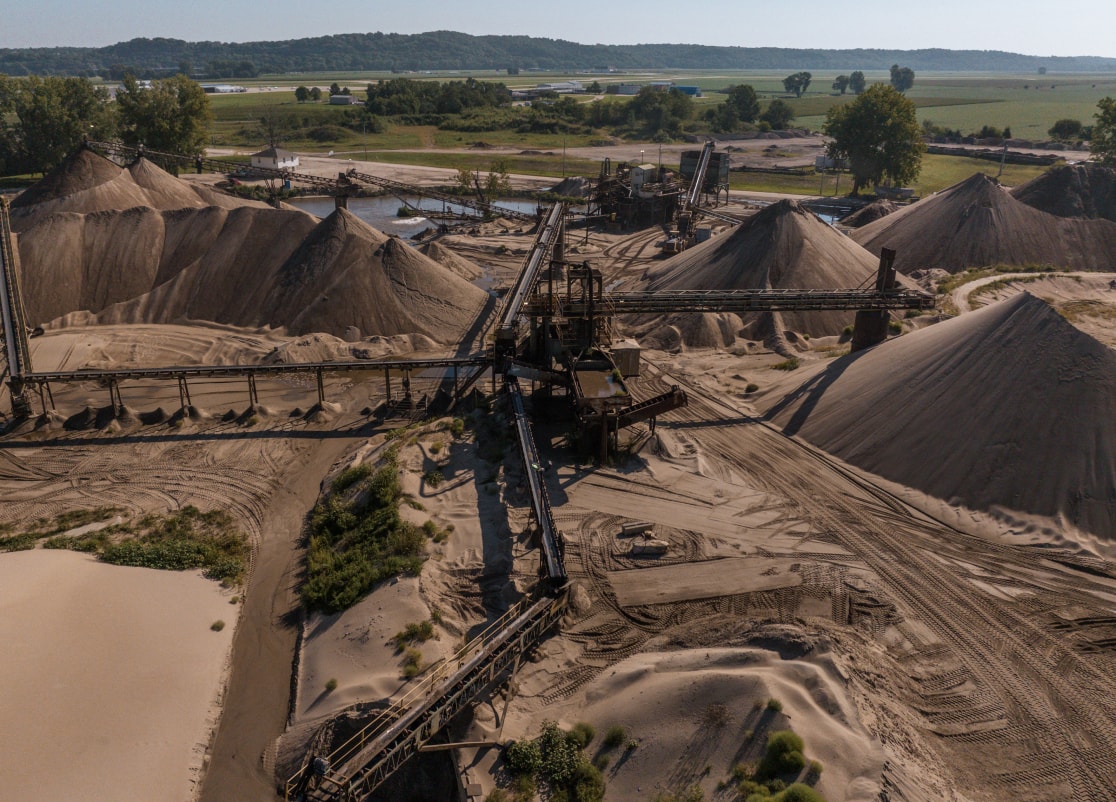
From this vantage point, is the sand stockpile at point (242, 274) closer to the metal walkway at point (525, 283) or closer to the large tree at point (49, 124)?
the metal walkway at point (525, 283)

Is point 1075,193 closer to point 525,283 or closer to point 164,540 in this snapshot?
point 525,283

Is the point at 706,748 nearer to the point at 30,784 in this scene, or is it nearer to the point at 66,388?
the point at 30,784

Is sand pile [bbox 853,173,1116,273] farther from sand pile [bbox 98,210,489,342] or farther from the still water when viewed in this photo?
the still water

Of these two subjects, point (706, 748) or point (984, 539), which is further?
point (984, 539)

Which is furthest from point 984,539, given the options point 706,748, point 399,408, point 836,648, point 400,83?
point 400,83

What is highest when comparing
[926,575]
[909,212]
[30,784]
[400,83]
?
[400,83]

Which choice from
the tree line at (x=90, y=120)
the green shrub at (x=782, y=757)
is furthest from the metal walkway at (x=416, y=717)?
the tree line at (x=90, y=120)
